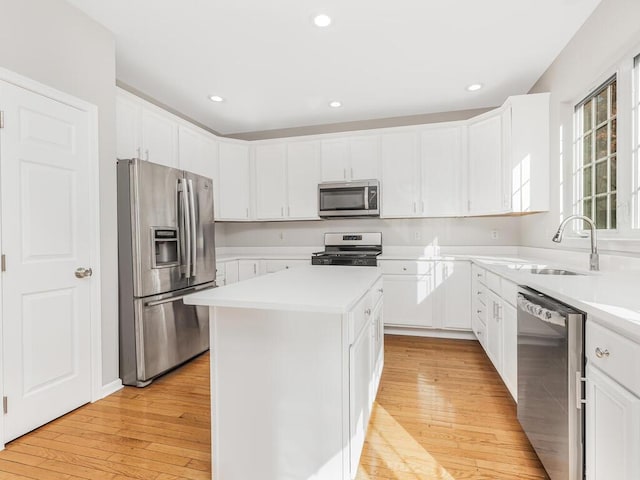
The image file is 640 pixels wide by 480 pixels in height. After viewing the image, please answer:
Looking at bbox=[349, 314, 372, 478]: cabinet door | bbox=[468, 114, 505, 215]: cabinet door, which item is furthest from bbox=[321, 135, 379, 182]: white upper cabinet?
bbox=[349, 314, 372, 478]: cabinet door

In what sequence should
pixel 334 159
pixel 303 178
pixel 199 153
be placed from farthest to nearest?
pixel 303 178 → pixel 334 159 → pixel 199 153

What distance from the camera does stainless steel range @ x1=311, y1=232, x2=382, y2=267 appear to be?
12.9 ft

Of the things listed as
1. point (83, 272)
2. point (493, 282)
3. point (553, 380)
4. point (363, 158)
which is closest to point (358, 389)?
point (553, 380)

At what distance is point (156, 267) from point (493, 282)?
2.70 meters

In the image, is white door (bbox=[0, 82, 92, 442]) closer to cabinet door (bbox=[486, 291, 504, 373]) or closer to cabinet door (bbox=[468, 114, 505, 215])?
cabinet door (bbox=[486, 291, 504, 373])

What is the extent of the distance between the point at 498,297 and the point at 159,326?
2679 millimetres

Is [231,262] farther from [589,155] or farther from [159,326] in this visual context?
[589,155]

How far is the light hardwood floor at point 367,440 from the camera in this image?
164 centimetres

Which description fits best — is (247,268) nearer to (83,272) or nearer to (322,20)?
(83,272)

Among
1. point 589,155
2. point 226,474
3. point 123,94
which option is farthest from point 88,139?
point 589,155

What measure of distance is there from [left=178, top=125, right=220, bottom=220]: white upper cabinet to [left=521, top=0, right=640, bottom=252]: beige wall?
362cm

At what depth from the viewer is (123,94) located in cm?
278

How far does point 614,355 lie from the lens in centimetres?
105

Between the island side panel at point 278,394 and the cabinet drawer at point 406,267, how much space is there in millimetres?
2493
